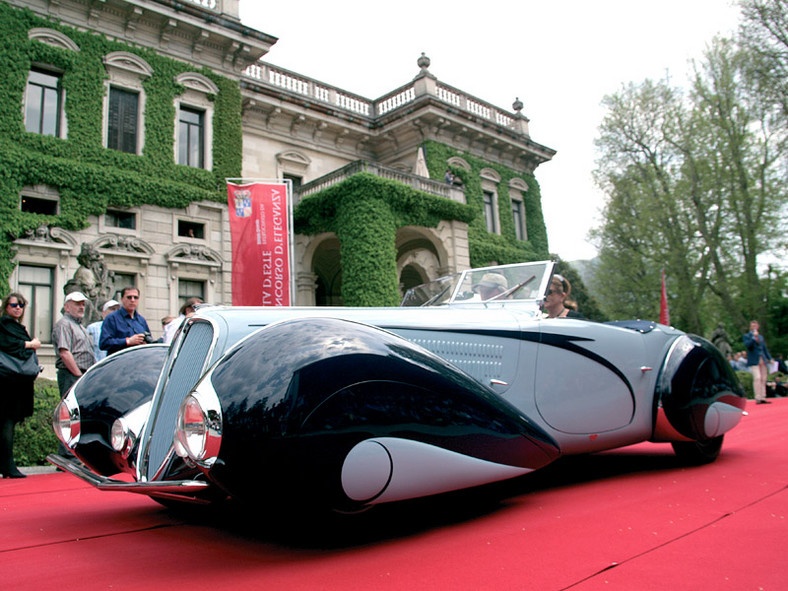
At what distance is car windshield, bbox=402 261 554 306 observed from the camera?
386 cm

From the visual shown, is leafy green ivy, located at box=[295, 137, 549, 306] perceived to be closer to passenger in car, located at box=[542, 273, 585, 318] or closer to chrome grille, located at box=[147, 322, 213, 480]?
passenger in car, located at box=[542, 273, 585, 318]

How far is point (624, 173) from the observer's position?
2553 centimetres

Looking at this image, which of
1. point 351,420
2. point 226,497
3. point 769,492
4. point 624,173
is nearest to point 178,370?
point 226,497

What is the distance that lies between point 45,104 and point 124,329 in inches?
448

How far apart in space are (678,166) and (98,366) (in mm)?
24779

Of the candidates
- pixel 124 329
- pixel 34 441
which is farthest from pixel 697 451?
pixel 34 441

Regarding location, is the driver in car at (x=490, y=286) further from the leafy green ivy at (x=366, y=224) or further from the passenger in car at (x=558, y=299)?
the leafy green ivy at (x=366, y=224)

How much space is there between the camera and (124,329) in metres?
5.49

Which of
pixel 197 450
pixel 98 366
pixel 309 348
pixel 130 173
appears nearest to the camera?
pixel 197 450

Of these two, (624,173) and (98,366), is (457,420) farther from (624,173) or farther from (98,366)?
(624,173)

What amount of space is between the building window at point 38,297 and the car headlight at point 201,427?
12872 mm

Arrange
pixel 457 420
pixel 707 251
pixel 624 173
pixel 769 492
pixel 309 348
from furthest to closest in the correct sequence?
pixel 624 173 < pixel 707 251 < pixel 769 492 < pixel 457 420 < pixel 309 348

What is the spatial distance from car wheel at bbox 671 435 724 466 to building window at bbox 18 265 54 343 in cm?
1339

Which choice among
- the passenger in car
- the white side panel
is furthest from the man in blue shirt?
the white side panel
